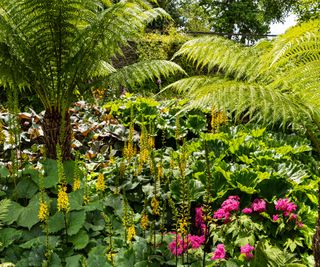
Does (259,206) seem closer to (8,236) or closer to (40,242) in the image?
(40,242)

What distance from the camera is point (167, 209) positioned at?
3166 millimetres

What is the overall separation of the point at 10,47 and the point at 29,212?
1.25 m

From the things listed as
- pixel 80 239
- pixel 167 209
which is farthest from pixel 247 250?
pixel 80 239

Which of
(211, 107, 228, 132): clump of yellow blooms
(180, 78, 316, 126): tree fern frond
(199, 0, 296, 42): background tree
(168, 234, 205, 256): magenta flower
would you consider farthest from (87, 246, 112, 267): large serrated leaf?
(199, 0, 296, 42): background tree

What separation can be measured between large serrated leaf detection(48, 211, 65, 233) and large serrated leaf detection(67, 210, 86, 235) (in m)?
0.05

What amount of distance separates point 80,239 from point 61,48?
5.40 feet

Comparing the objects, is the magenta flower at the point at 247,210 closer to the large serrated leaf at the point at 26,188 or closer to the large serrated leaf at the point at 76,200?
the large serrated leaf at the point at 76,200

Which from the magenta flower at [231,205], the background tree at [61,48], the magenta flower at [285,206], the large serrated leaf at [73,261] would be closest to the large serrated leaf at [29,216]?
the large serrated leaf at [73,261]

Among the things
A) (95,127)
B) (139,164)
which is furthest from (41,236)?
(95,127)

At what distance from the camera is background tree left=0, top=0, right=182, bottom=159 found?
126 inches

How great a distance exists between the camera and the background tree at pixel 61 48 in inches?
126

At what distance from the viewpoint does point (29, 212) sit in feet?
8.94

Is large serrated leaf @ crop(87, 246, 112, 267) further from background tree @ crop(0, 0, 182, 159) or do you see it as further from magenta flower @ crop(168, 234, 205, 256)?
background tree @ crop(0, 0, 182, 159)

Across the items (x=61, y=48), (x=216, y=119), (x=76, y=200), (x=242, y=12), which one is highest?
(x=242, y=12)
